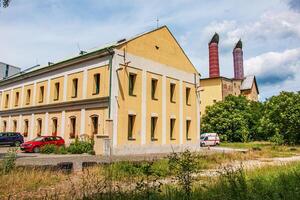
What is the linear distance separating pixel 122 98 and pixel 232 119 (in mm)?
31128

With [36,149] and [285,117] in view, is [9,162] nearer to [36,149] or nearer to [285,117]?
[36,149]

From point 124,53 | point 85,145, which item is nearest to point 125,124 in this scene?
point 85,145

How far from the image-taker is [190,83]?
108 ft

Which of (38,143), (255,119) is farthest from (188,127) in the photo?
(255,119)

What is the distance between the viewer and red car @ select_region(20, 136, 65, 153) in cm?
2491

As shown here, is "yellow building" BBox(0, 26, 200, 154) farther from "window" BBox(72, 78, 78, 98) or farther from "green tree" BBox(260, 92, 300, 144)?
"green tree" BBox(260, 92, 300, 144)

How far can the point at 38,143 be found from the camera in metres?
25.3

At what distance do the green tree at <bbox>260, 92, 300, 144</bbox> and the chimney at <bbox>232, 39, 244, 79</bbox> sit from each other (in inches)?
1562

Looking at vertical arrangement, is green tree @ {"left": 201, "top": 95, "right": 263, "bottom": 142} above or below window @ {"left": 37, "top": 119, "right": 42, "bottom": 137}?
above

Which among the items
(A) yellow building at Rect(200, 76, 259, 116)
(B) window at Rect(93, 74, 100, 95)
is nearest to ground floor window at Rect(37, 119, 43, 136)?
(B) window at Rect(93, 74, 100, 95)

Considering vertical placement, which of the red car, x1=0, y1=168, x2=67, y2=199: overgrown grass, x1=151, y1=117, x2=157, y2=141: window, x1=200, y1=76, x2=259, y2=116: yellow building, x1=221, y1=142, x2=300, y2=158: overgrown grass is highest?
x1=200, y1=76, x2=259, y2=116: yellow building

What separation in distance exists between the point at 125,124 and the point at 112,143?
2097mm

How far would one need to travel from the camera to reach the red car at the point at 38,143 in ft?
81.7

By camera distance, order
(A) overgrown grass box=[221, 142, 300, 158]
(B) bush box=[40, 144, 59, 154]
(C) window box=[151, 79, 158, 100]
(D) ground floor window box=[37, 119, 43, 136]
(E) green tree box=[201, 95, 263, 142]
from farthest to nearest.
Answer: (E) green tree box=[201, 95, 263, 142], (D) ground floor window box=[37, 119, 43, 136], (C) window box=[151, 79, 158, 100], (B) bush box=[40, 144, 59, 154], (A) overgrown grass box=[221, 142, 300, 158]
